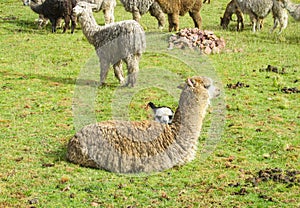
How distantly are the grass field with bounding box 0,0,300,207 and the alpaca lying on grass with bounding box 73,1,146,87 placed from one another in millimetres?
514

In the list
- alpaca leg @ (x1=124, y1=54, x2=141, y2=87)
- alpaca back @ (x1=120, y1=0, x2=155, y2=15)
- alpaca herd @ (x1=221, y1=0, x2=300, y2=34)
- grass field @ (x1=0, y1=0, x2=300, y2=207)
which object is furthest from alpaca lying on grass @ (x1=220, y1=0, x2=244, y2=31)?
alpaca leg @ (x1=124, y1=54, x2=141, y2=87)

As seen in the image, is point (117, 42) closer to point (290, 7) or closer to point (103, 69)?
point (103, 69)

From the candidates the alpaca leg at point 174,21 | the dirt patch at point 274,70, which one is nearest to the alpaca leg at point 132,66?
the dirt patch at point 274,70

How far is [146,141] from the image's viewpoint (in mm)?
7699

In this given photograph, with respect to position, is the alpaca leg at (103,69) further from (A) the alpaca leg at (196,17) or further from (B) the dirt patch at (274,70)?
(A) the alpaca leg at (196,17)

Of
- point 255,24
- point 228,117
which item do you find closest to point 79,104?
point 228,117

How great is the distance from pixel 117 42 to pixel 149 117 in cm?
258

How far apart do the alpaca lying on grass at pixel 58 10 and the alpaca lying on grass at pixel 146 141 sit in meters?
12.1

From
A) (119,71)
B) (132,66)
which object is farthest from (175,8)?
(132,66)

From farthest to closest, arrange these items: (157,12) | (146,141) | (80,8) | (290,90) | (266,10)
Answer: (266,10) → (157,12) → (290,90) → (80,8) → (146,141)

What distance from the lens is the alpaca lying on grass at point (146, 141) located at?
761 centimetres

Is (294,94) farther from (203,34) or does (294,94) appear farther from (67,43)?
(67,43)

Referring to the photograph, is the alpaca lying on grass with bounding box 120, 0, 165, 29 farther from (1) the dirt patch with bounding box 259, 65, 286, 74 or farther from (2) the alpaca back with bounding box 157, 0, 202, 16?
(1) the dirt patch with bounding box 259, 65, 286, 74

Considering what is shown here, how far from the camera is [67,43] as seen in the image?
17.8 meters
